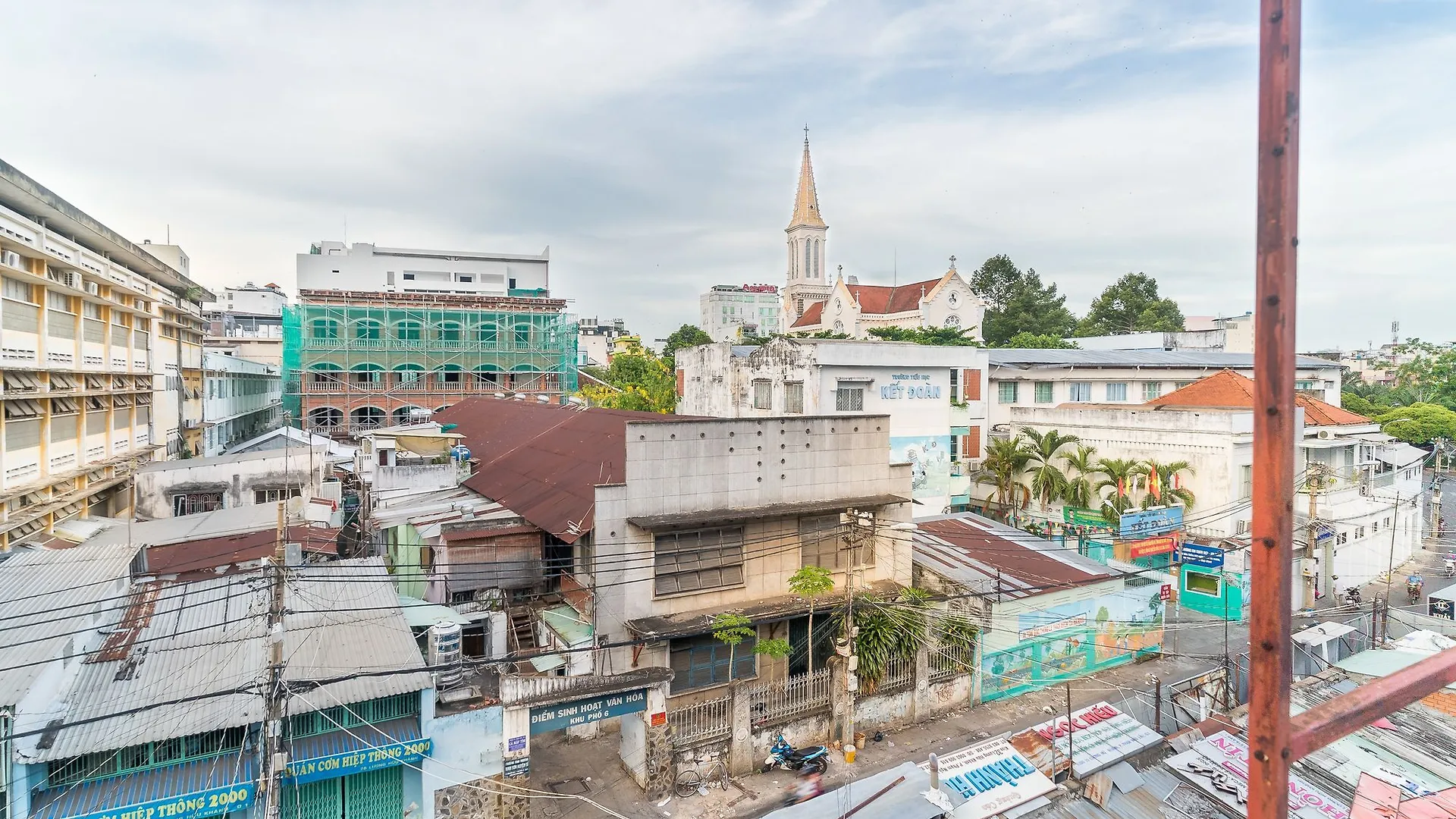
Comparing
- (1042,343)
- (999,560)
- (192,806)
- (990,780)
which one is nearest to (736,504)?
(990,780)

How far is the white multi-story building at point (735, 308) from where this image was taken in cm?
12488

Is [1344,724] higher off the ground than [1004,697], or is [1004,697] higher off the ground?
[1344,724]

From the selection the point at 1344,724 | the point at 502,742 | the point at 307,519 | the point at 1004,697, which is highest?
the point at 1344,724

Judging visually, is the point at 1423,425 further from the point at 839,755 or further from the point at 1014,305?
the point at 839,755

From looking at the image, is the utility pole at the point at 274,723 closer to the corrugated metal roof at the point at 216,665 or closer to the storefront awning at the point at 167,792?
the corrugated metal roof at the point at 216,665

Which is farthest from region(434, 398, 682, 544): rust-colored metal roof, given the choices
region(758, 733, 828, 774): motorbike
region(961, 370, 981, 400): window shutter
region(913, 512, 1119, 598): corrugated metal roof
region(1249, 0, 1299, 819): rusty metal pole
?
region(1249, 0, 1299, 819): rusty metal pole

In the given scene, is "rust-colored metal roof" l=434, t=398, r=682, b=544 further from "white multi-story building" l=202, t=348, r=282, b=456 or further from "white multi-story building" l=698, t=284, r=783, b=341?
"white multi-story building" l=698, t=284, r=783, b=341

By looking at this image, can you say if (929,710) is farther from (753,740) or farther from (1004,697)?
(753,740)

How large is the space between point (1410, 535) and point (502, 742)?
3525 cm

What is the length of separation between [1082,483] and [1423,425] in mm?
33737

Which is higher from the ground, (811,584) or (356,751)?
(811,584)

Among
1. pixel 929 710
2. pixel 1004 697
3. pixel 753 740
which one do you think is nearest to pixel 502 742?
pixel 753 740

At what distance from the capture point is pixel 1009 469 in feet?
92.9

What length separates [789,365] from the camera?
82.4ft
